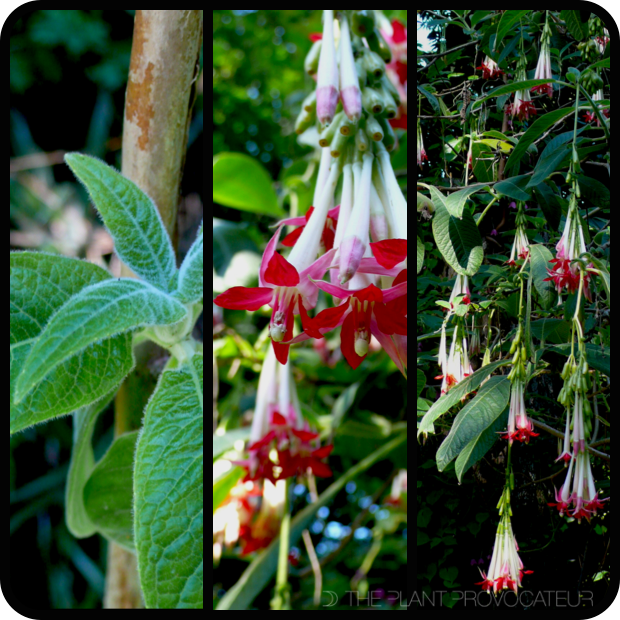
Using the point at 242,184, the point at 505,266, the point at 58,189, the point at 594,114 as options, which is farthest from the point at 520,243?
the point at 58,189

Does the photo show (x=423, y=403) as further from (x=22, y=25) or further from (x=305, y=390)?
(x=22, y=25)

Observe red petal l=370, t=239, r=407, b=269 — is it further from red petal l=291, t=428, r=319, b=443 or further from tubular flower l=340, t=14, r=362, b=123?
red petal l=291, t=428, r=319, b=443

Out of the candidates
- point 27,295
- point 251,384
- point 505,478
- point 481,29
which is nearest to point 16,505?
point 251,384

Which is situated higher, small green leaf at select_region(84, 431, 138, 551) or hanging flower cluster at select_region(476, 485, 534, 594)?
small green leaf at select_region(84, 431, 138, 551)

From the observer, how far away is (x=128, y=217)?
0.42 metres

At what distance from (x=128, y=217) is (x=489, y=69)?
301mm

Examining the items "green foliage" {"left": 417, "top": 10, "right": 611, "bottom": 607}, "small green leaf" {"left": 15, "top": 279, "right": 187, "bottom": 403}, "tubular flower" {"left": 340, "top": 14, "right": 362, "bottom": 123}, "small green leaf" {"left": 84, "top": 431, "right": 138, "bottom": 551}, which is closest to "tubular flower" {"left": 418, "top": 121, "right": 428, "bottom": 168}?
"green foliage" {"left": 417, "top": 10, "right": 611, "bottom": 607}

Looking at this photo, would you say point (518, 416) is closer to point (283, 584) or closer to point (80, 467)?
point (283, 584)

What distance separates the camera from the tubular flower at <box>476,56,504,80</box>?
1.59 feet

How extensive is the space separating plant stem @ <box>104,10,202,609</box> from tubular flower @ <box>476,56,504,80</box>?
22cm

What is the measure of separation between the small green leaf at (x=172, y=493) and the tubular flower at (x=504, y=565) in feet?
0.76

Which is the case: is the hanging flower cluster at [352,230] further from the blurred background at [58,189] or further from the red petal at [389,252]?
the blurred background at [58,189]

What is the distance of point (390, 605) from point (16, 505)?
535 millimetres

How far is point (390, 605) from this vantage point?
52 cm
